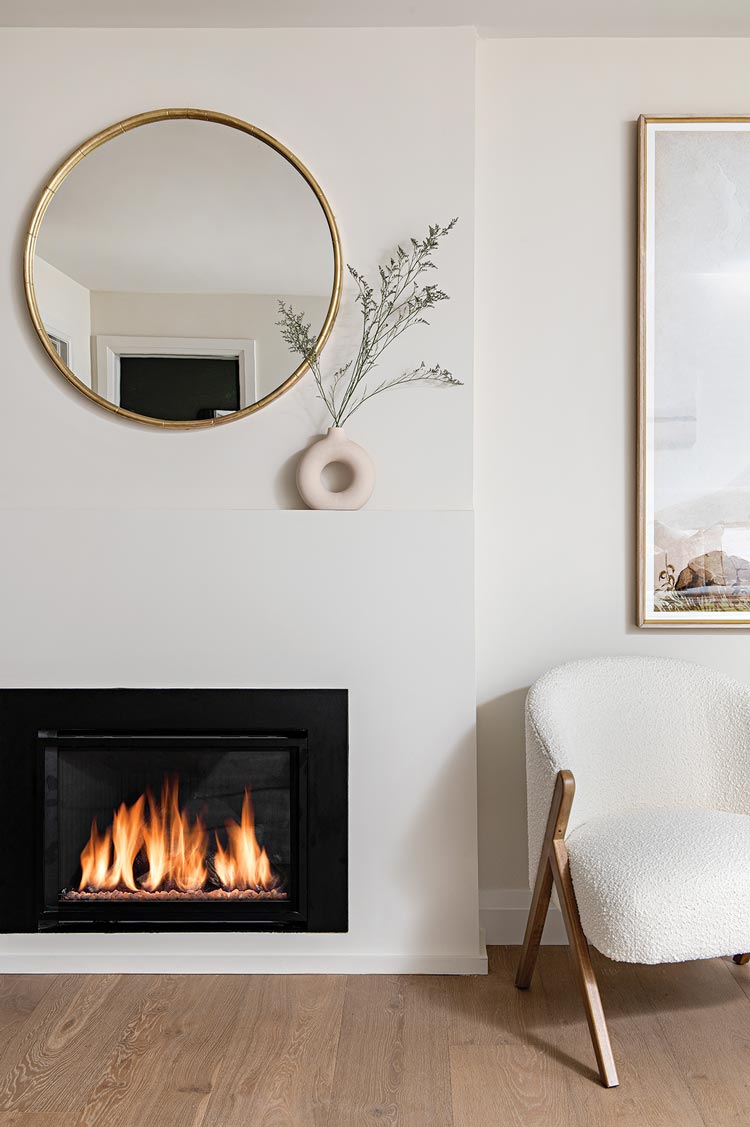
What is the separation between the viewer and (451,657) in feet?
7.85

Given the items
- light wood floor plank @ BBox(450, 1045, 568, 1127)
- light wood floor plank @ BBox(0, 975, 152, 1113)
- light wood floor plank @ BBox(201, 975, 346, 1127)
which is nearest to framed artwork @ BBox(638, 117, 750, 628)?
light wood floor plank @ BBox(450, 1045, 568, 1127)

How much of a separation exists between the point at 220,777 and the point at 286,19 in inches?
75.5

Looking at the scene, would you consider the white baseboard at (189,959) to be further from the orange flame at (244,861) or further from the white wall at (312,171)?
the white wall at (312,171)

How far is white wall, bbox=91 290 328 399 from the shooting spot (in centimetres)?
244

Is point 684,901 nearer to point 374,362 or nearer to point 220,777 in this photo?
point 220,777

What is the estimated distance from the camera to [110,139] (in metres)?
2.43

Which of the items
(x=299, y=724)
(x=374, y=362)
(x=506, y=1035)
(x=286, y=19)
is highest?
(x=286, y=19)

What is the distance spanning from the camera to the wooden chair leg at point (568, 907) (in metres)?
1.90

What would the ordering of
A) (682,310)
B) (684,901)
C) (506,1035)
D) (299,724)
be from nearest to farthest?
(684,901) → (506,1035) → (299,724) → (682,310)

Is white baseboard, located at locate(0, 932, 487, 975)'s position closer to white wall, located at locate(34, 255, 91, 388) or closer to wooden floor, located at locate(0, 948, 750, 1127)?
wooden floor, located at locate(0, 948, 750, 1127)

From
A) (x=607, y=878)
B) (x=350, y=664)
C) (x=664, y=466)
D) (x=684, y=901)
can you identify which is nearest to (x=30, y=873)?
Result: (x=350, y=664)

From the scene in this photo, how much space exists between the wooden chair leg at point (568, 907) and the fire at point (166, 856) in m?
0.68

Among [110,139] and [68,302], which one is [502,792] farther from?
[110,139]

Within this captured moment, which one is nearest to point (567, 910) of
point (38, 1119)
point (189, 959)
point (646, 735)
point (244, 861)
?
point (646, 735)
